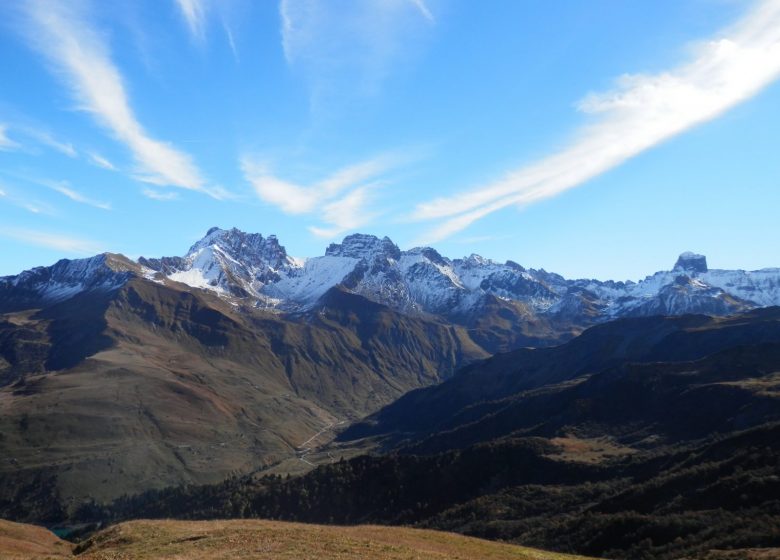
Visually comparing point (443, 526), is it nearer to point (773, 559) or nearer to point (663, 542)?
point (663, 542)

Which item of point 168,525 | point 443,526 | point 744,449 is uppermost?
point 168,525

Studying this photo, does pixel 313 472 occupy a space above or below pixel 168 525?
below

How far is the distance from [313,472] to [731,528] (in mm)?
127771

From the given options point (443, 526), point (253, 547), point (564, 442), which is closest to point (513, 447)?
point (564, 442)

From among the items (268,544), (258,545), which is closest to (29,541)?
(258,545)

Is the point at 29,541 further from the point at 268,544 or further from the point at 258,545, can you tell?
the point at 268,544

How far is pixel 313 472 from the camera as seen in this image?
188625 millimetres

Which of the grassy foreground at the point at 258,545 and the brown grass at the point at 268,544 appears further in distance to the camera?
the grassy foreground at the point at 258,545

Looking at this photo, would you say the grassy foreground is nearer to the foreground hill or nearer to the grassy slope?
the grassy slope

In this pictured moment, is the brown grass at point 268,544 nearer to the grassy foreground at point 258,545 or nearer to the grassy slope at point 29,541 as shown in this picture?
the grassy foreground at point 258,545

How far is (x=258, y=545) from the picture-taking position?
162ft

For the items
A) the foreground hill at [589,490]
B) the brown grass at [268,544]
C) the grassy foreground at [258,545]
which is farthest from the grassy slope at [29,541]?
the foreground hill at [589,490]

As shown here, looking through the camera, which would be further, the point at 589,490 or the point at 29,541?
the point at 589,490

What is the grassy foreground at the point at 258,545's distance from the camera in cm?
4738
